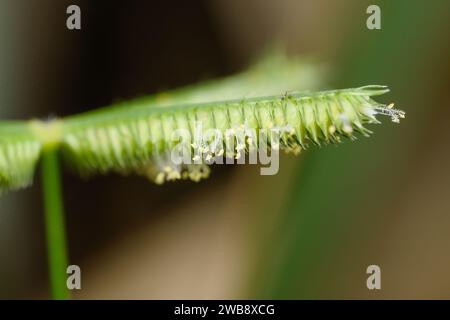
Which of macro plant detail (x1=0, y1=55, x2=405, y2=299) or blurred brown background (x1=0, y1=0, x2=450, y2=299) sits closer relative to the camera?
macro plant detail (x1=0, y1=55, x2=405, y2=299)

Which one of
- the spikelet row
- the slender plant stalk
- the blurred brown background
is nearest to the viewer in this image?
the spikelet row

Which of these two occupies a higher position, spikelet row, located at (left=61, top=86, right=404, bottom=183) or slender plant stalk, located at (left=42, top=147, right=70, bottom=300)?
spikelet row, located at (left=61, top=86, right=404, bottom=183)

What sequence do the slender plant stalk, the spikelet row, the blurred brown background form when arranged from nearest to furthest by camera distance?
the spikelet row → the slender plant stalk → the blurred brown background

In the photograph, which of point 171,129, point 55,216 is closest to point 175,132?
point 171,129

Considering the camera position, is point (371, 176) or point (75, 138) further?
point (371, 176)

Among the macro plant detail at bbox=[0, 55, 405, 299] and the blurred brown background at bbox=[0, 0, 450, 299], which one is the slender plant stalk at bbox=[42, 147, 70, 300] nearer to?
the macro plant detail at bbox=[0, 55, 405, 299]

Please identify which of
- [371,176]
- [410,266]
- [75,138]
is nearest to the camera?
[75,138]

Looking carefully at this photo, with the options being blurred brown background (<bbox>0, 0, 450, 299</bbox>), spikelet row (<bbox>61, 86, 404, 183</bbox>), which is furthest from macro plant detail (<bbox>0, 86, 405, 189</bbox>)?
blurred brown background (<bbox>0, 0, 450, 299</bbox>)

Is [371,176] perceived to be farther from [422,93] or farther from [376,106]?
[376,106]
